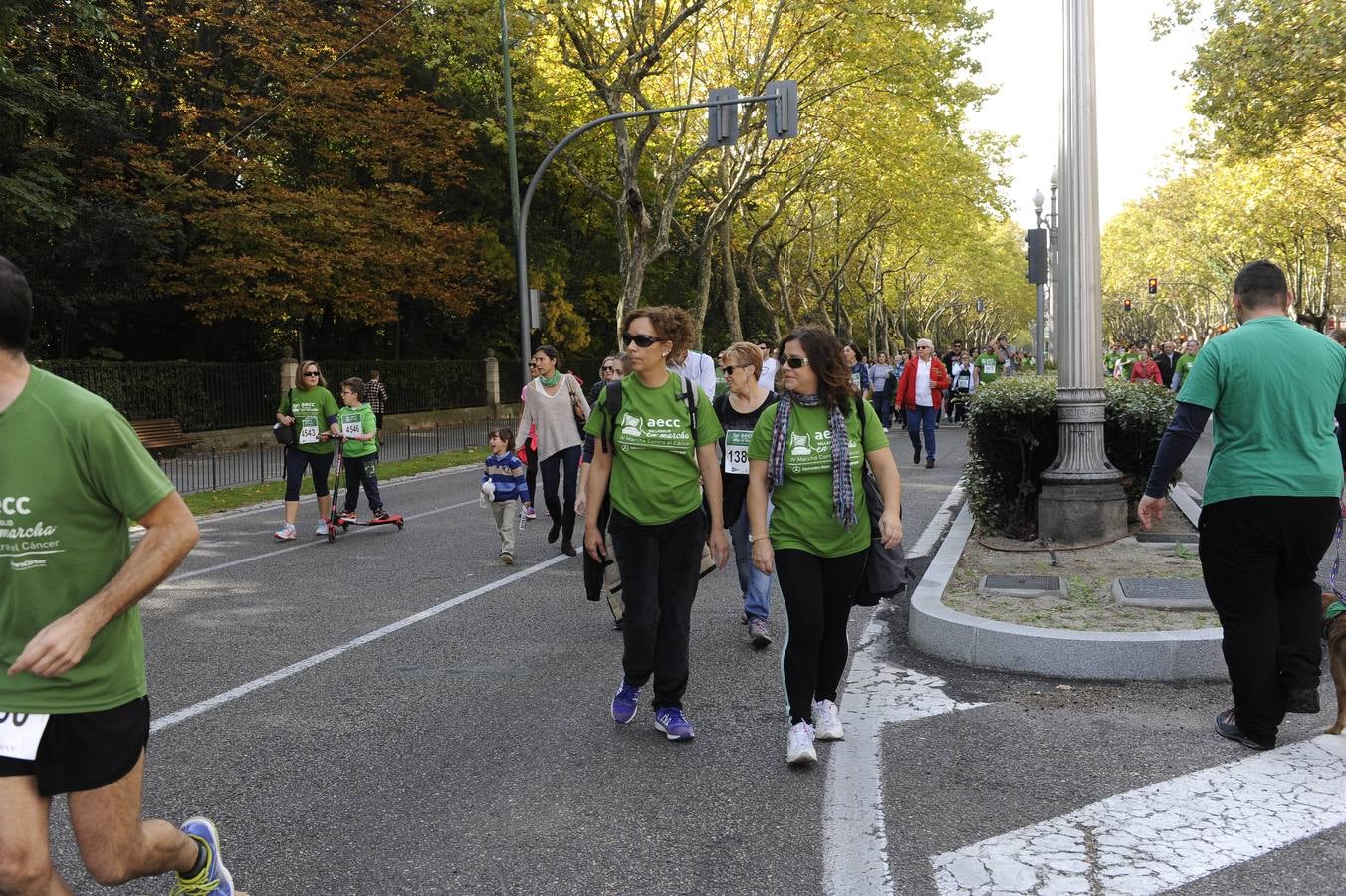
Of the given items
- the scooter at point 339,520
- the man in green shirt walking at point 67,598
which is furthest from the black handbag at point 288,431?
the man in green shirt walking at point 67,598

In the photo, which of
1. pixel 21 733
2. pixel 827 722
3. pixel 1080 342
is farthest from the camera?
pixel 1080 342

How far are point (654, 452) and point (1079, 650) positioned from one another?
2323 mm

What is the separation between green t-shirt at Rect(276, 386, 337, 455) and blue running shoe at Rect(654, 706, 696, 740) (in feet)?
23.7

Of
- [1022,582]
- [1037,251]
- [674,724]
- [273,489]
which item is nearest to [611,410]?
[674,724]

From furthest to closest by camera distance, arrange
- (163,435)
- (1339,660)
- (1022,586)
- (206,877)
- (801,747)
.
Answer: (163,435) → (1022,586) → (1339,660) → (801,747) → (206,877)

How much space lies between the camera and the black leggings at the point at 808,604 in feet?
14.7

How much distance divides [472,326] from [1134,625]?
34.4 meters

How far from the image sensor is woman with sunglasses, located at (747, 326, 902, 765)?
4.47 metres

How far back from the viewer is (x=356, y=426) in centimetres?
1159

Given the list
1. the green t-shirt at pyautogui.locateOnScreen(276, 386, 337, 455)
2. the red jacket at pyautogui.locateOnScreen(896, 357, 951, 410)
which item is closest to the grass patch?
the green t-shirt at pyautogui.locateOnScreen(276, 386, 337, 455)

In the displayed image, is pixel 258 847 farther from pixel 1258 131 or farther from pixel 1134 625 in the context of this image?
pixel 1258 131

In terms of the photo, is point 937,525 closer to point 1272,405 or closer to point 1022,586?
point 1022,586

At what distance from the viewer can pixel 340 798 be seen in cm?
421

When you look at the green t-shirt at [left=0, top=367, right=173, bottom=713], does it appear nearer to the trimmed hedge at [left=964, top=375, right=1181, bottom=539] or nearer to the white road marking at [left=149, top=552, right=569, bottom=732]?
the white road marking at [left=149, top=552, right=569, bottom=732]
